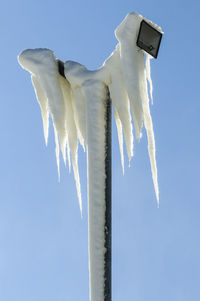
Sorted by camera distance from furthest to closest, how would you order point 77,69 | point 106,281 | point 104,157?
point 77,69 → point 104,157 → point 106,281

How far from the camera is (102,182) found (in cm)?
552

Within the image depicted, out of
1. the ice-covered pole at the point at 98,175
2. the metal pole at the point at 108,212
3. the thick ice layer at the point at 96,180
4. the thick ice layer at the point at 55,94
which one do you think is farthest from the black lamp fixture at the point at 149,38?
the thick ice layer at the point at 55,94

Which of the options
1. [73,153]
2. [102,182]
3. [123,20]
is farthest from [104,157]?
[123,20]

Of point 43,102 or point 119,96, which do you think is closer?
point 119,96

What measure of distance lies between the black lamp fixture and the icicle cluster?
10 centimetres

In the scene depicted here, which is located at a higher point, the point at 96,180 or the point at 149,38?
the point at 149,38

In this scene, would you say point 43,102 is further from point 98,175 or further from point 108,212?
point 108,212

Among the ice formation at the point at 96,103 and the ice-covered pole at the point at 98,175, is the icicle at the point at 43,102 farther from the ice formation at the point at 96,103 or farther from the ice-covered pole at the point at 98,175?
the ice-covered pole at the point at 98,175

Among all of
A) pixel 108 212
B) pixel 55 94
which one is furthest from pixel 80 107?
pixel 108 212

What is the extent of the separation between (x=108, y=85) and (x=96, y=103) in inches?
12.5

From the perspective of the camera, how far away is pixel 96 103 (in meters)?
5.92

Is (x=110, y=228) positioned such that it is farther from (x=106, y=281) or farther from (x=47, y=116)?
(x=47, y=116)

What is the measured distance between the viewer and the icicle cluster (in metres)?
6.04

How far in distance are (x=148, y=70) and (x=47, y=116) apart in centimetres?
157
